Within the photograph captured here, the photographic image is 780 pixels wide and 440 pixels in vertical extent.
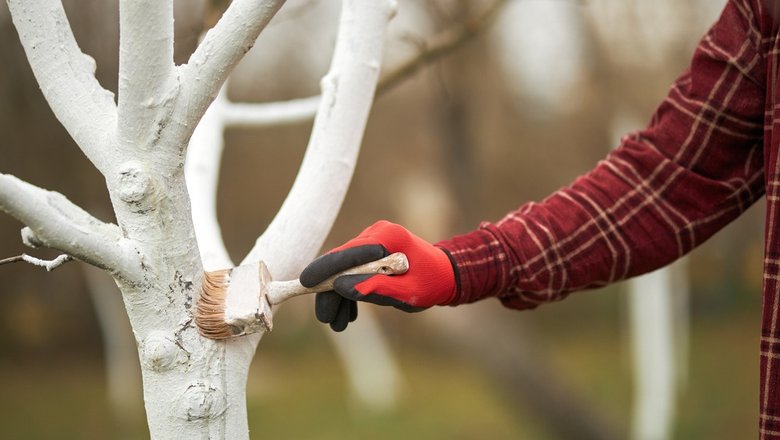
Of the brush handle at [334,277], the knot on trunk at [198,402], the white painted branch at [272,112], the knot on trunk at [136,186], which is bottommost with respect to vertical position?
the knot on trunk at [198,402]

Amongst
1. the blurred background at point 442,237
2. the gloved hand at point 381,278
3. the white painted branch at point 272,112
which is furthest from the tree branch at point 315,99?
the blurred background at point 442,237

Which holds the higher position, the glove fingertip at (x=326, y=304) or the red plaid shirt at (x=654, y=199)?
the red plaid shirt at (x=654, y=199)

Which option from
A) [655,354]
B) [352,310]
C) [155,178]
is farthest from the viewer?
[655,354]

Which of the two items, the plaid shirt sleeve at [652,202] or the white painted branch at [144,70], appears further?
the plaid shirt sleeve at [652,202]

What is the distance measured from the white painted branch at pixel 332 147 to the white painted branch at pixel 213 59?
0.85 ft

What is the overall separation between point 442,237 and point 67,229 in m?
3.23

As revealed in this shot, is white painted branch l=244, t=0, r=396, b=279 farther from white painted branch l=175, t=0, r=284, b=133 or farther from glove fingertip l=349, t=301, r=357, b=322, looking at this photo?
white painted branch l=175, t=0, r=284, b=133

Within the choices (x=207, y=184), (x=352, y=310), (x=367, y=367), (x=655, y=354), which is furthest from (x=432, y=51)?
(x=367, y=367)

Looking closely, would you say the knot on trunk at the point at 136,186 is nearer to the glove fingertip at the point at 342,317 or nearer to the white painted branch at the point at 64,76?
the white painted branch at the point at 64,76

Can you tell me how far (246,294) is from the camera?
98cm

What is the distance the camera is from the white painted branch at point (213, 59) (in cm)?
90

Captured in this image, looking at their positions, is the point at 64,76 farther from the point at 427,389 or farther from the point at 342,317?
the point at 427,389

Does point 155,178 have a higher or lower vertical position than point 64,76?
lower

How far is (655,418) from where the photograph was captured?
14.0 feet
